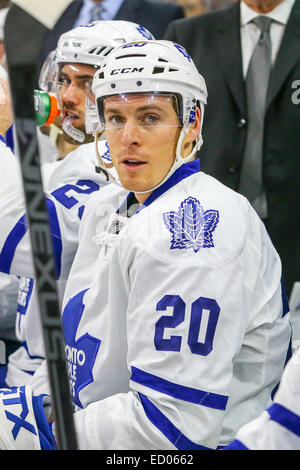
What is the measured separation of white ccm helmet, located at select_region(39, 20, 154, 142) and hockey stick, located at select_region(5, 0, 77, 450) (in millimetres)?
1412

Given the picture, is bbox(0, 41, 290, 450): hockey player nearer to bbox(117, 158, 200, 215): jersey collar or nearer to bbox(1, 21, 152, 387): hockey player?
bbox(117, 158, 200, 215): jersey collar

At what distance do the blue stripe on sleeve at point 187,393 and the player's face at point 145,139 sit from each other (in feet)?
1.64

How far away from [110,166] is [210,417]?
0.78m

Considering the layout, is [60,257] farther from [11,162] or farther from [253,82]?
[253,82]

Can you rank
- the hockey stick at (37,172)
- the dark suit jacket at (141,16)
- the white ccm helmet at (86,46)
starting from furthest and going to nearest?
the dark suit jacket at (141,16), the white ccm helmet at (86,46), the hockey stick at (37,172)

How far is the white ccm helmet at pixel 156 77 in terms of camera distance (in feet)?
6.43

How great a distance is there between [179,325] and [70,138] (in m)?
1.15

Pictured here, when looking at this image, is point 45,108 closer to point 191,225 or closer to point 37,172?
point 191,225

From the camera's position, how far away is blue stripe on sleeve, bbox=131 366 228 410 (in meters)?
1.67

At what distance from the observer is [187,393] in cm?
167

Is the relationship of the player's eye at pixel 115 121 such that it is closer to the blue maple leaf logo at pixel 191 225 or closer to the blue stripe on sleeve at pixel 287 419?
the blue maple leaf logo at pixel 191 225
